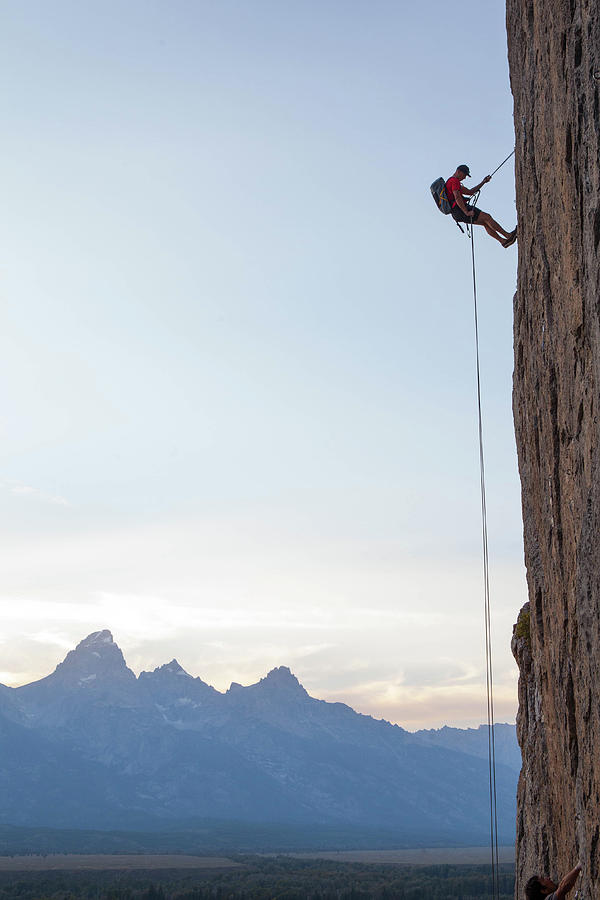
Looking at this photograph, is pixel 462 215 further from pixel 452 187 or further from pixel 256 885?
pixel 256 885

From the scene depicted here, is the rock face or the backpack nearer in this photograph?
the rock face

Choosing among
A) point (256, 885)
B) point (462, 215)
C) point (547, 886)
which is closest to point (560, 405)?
point (547, 886)

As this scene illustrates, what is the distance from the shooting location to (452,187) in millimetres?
15367

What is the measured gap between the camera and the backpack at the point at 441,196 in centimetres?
1557

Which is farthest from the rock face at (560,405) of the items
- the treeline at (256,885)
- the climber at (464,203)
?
the treeline at (256,885)

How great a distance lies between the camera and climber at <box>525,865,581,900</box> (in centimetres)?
866

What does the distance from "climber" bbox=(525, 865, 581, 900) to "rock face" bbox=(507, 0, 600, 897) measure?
0.18 meters

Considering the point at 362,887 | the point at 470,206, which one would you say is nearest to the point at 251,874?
the point at 362,887

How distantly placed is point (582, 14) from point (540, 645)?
7132 millimetres

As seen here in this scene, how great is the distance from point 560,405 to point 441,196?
6304mm

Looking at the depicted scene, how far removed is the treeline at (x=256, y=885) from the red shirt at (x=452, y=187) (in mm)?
86510

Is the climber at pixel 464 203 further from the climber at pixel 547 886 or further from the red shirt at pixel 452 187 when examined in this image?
the climber at pixel 547 886

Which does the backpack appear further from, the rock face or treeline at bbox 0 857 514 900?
treeline at bbox 0 857 514 900

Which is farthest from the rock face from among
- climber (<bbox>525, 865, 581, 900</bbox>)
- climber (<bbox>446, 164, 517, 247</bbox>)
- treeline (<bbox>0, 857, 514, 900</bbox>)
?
treeline (<bbox>0, 857, 514, 900</bbox>)
